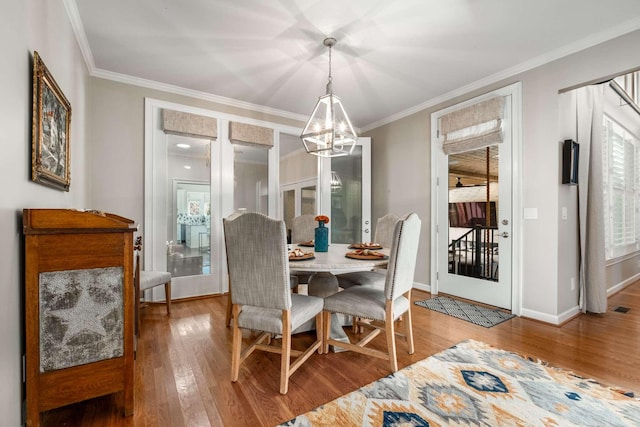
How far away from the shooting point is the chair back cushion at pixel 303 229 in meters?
3.51

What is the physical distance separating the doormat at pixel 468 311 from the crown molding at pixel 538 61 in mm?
2533

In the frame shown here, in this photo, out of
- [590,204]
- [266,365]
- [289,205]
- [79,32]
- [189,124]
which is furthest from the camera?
[289,205]

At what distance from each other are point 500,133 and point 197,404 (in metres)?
3.60

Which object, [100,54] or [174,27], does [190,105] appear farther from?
[174,27]

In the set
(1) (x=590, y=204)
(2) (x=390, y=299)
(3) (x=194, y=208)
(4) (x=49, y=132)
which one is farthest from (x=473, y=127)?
(4) (x=49, y=132)

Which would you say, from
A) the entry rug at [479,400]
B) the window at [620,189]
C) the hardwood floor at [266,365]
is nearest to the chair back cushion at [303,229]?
the hardwood floor at [266,365]

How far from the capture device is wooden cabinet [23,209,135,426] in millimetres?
1263

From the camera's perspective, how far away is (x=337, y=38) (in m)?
2.47

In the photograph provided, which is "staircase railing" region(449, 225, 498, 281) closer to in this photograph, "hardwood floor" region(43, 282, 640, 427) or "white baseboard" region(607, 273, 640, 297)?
"hardwood floor" region(43, 282, 640, 427)

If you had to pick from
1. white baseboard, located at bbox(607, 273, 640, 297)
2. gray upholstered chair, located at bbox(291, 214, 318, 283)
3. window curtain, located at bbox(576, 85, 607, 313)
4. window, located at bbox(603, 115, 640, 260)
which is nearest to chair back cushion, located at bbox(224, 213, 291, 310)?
gray upholstered chair, located at bbox(291, 214, 318, 283)

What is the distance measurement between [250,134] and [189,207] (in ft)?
4.14

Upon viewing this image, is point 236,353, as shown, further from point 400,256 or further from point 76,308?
point 400,256

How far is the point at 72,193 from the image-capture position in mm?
2285

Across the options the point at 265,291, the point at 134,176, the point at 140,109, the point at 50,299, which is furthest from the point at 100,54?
the point at 265,291
